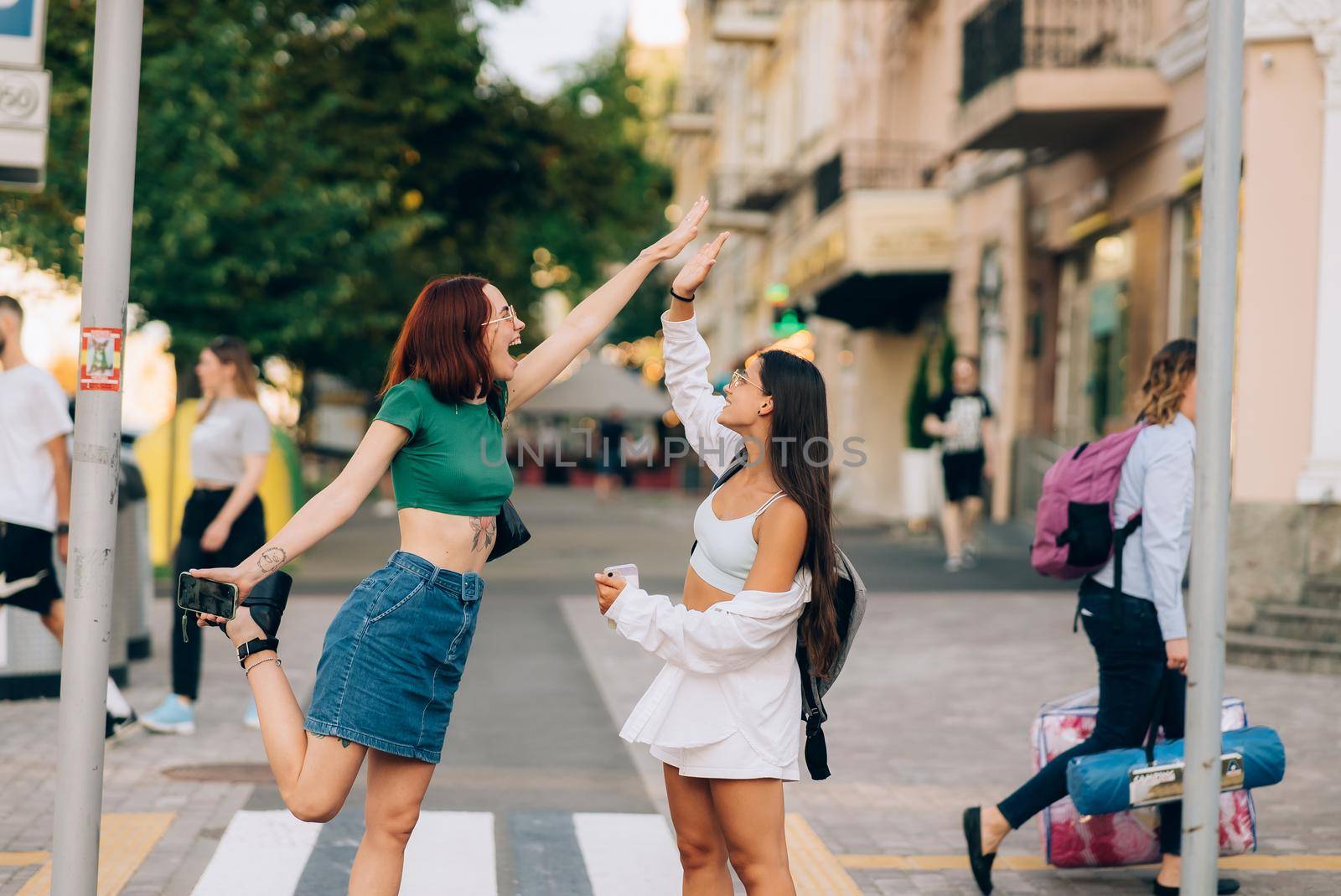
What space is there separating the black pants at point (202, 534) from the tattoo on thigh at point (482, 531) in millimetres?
3671

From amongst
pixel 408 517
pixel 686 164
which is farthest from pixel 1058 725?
pixel 686 164

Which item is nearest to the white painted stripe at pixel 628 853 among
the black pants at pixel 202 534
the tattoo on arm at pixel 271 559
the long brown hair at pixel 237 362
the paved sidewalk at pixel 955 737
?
the paved sidewalk at pixel 955 737

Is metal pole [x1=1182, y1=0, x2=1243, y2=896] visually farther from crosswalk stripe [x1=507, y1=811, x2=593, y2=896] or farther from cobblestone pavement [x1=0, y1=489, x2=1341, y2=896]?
crosswalk stripe [x1=507, y1=811, x2=593, y2=896]

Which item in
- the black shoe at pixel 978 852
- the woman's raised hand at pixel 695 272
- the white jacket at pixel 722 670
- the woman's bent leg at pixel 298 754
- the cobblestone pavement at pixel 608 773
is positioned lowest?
the cobblestone pavement at pixel 608 773

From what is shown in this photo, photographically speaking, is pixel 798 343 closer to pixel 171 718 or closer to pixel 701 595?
pixel 171 718

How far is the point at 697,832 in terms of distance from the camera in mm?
4102

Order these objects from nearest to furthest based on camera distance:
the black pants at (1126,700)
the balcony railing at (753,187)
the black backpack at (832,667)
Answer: the black backpack at (832,667)
the black pants at (1126,700)
the balcony railing at (753,187)

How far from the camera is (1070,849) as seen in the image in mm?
5402

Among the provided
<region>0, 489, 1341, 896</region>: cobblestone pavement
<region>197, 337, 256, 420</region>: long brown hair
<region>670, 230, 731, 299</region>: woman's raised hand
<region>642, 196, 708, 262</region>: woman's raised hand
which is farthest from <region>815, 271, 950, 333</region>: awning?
<region>670, 230, 731, 299</region>: woman's raised hand

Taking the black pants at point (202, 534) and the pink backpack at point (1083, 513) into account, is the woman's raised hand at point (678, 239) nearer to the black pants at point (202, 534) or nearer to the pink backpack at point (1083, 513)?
the pink backpack at point (1083, 513)

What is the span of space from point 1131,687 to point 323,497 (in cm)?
277

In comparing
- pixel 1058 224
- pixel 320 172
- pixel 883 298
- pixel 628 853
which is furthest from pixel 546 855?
pixel 883 298

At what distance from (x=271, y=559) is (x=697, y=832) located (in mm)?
1260

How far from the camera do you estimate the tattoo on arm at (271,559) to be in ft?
12.6
